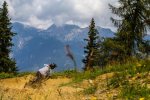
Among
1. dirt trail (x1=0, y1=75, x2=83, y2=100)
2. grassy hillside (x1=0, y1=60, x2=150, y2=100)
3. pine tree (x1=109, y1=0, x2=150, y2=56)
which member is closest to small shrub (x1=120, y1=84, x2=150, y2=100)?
grassy hillside (x1=0, y1=60, x2=150, y2=100)

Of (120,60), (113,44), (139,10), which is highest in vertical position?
(139,10)

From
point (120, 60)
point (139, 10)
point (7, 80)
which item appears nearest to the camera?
point (120, 60)

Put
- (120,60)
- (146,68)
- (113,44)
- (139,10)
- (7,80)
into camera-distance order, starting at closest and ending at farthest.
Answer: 1. (146,68)
2. (120,60)
3. (7,80)
4. (113,44)
5. (139,10)

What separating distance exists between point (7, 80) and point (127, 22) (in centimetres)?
2319

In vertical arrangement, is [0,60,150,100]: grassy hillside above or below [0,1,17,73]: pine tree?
below

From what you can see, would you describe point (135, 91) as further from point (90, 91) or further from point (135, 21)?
point (135, 21)

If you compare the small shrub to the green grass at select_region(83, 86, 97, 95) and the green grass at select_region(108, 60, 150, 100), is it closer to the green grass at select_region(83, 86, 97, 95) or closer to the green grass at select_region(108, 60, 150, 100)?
the green grass at select_region(108, 60, 150, 100)

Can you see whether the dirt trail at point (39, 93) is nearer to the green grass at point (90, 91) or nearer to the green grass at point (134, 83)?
the green grass at point (90, 91)

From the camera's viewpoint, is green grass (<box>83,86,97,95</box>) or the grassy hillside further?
green grass (<box>83,86,97,95</box>)

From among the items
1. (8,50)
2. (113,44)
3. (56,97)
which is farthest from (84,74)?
(8,50)

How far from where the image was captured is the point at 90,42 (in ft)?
195

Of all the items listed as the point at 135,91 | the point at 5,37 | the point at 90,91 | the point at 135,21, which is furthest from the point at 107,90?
the point at 5,37

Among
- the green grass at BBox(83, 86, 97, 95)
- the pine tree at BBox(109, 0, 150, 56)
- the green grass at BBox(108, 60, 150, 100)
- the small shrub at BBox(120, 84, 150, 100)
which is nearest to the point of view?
the small shrub at BBox(120, 84, 150, 100)

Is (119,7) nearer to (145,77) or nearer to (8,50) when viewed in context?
(8,50)
